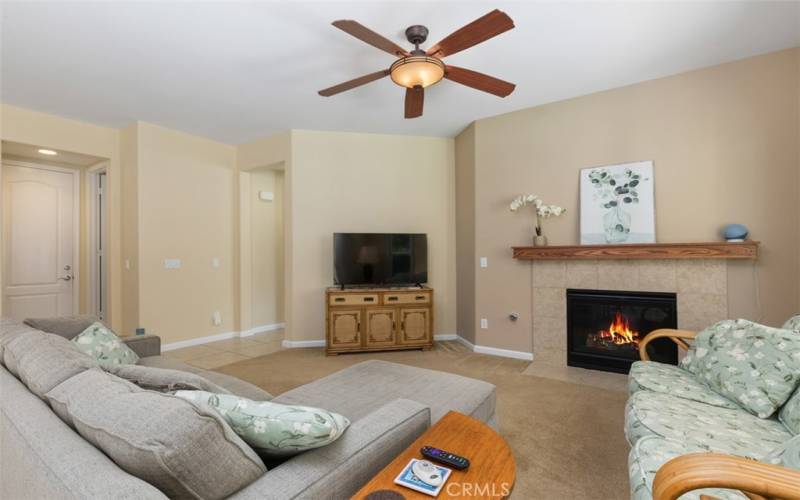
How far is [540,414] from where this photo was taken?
Answer: 8.46 ft

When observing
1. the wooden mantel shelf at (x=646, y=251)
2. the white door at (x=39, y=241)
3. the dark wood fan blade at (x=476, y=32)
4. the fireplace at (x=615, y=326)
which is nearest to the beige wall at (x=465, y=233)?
the wooden mantel shelf at (x=646, y=251)

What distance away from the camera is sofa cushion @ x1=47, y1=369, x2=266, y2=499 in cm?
75

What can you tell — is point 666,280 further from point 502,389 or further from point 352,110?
point 352,110

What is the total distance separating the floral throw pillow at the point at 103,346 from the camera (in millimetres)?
2057

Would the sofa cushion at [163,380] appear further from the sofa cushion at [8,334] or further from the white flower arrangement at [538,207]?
the white flower arrangement at [538,207]

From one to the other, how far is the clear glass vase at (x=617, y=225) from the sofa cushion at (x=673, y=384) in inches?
57.7

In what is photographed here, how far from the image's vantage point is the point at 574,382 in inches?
126

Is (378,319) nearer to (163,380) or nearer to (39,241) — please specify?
(163,380)

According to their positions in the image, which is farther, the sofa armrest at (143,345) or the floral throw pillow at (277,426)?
the sofa armrest at (143,345)

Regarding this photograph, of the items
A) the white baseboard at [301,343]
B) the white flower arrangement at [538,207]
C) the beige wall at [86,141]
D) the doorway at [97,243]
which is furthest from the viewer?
the doorway at [97,243]

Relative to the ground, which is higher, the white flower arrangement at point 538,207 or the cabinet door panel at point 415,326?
the white flower arrangement at point 538,207

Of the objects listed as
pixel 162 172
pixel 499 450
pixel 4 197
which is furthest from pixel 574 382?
pixel 4 197

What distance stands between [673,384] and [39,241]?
6538 millimetres

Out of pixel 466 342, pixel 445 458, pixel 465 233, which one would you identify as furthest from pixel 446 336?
pixel 445 458
